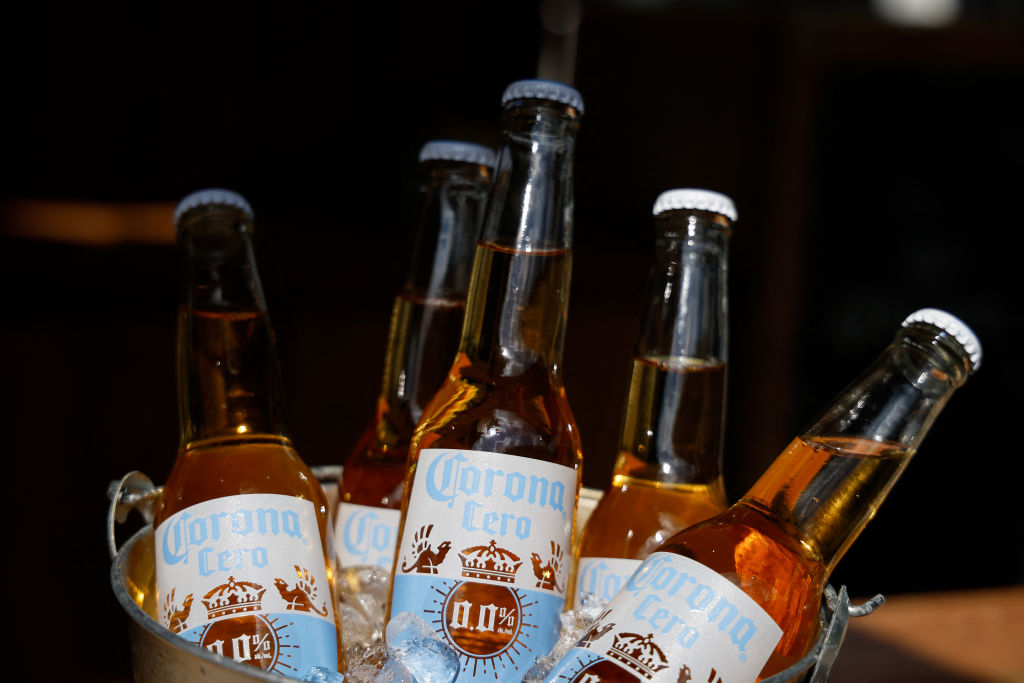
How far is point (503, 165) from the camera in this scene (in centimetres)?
57

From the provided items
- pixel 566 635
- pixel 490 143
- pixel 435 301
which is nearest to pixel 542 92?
pixel 435 301

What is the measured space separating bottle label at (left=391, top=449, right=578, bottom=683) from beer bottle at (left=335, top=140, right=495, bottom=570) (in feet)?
0.58

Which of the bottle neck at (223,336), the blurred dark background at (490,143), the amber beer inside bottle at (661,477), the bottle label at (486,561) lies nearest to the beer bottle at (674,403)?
the amber beer inside bottle at (661,477)

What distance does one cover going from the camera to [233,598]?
474mm

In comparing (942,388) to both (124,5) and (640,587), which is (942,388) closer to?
(640,587)

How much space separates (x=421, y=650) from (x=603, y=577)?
0.15m

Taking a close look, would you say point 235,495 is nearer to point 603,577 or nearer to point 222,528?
point 222,528

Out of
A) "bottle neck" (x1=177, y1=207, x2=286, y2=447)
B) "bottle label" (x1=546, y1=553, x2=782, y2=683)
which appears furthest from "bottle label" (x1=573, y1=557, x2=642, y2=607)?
"bottle neck" (x1=177, y1=207, x2=286, y2=447)

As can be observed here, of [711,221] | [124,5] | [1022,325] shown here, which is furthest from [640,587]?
[1022,325]

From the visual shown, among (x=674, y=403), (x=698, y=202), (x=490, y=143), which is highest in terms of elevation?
(x=490, y=143)

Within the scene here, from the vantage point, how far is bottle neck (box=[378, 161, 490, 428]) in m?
0.68

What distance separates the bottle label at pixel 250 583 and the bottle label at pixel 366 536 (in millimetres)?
112

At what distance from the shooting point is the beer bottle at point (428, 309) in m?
0.67

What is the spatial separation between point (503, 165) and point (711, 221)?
139 mm
